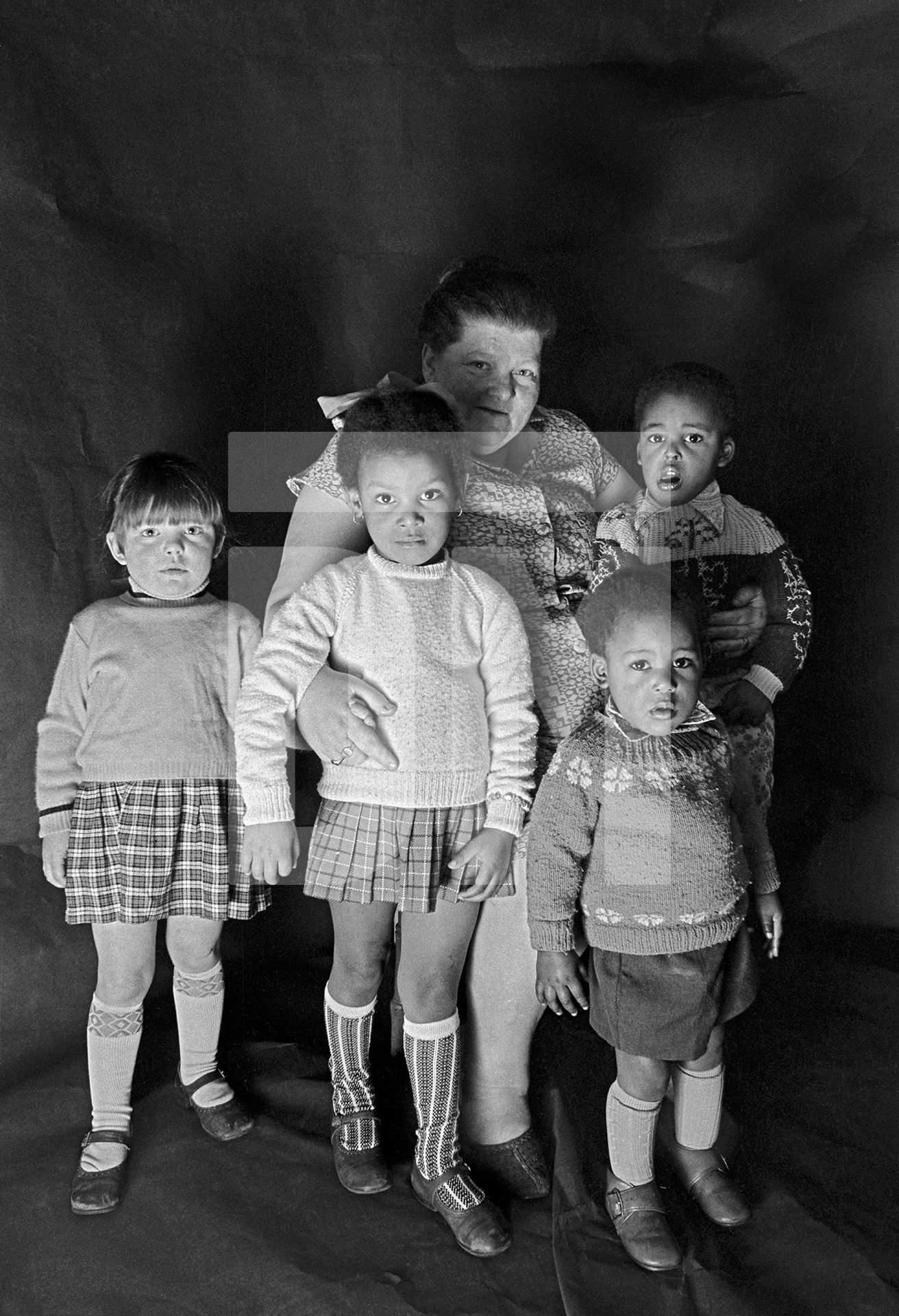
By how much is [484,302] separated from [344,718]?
54 cm

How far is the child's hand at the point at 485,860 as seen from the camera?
A: 1178 mm

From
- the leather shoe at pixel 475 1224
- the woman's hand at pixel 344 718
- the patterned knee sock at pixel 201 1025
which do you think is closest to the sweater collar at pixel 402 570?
the woman's hand at pixel 344 718

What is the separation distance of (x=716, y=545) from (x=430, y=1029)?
27.7 inches

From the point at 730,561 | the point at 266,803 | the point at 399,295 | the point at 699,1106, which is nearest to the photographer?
the point at 266,803

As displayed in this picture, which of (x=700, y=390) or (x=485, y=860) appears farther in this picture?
(x=700, y=390)

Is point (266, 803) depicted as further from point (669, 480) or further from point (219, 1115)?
point (669, 480)

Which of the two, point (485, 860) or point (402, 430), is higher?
point (402, 430)

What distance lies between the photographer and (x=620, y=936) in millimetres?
1155

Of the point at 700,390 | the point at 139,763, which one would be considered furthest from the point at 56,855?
the point at 700,390

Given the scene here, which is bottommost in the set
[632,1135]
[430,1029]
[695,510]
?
[632,1135]

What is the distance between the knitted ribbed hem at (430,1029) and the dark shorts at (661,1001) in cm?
19

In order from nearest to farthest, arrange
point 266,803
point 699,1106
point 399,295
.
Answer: point 266,803 → point 699,1106 → point 399,295

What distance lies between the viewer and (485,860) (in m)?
1.18

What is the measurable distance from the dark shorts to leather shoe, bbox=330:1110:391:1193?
0.36 metres
